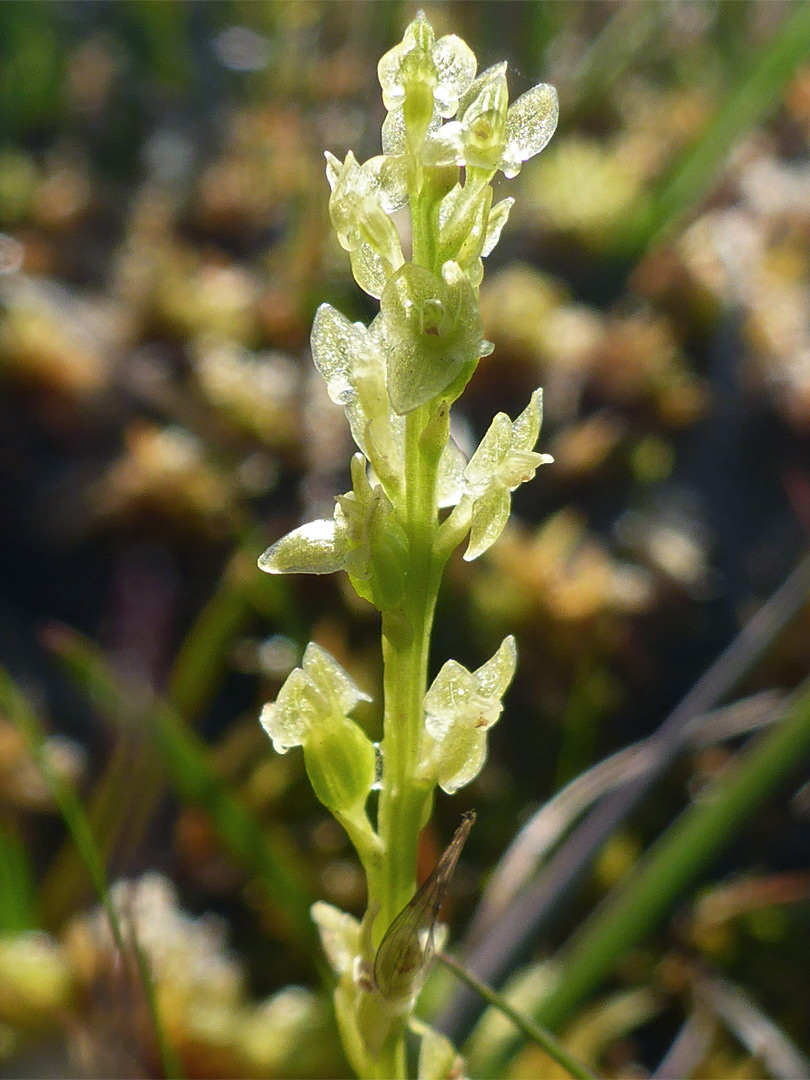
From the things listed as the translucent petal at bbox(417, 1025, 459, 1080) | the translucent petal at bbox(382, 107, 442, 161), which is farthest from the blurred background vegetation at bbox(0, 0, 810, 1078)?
the translucent petal at bbox(382, 107, 442, 161)

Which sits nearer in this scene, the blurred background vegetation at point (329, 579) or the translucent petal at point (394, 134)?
the translucent petal at point (394, 134)

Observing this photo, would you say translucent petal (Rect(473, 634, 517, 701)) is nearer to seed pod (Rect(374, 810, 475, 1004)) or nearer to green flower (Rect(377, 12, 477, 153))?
seed pod (Rect(374, 810, 475, 1004))

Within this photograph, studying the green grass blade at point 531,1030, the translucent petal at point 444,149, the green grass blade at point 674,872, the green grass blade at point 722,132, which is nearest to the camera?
the translucent petal at point 444,149

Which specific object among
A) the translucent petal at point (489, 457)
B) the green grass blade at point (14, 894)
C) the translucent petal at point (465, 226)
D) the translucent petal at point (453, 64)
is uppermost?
the green grass blade at point (14, 894)

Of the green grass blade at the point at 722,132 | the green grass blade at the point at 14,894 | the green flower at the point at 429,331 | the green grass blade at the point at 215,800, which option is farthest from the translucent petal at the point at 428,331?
the green grass blade at the point at 722,132

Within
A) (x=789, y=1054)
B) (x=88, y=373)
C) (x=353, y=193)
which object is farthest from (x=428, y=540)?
(x=88, y=373)

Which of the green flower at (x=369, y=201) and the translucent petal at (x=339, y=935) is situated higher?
the green flower at (x=369, y=201)

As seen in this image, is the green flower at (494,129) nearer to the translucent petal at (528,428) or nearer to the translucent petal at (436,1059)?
the translucent petal at (528,428)
